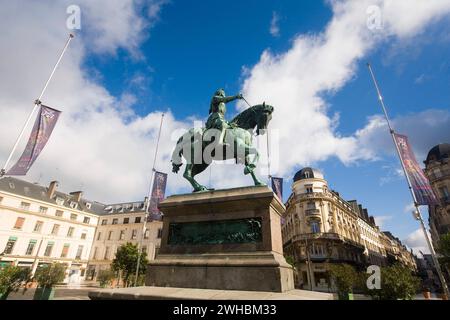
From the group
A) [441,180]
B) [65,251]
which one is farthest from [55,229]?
[441,180]

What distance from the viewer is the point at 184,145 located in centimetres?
816

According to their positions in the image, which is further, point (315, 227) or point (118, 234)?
point (118, 234)

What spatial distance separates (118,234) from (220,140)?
48.7 m

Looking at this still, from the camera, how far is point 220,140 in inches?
296

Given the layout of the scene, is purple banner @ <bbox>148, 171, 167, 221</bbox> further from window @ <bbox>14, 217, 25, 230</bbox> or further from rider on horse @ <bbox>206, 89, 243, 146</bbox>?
window @ <bbox>14, 217, 25, 230</bbox>

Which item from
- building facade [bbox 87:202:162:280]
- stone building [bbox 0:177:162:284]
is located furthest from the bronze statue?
building facade [bbox 87:202:162:280]

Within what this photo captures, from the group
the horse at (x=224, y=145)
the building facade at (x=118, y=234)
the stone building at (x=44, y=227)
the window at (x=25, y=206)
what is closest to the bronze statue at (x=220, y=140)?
the horse at (x=224, y=145)

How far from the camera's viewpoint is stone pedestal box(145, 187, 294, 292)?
527cm

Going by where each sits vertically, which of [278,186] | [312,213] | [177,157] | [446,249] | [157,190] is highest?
[312,213]

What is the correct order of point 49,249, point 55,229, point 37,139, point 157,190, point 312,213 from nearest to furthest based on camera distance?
1. point 37,139
2. point 157,190
3. point 49,249
4. point 312,213
5. point 55,229

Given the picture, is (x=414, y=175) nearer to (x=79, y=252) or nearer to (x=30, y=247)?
(x=30, y=247)

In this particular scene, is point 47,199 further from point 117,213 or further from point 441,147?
point 441,147
